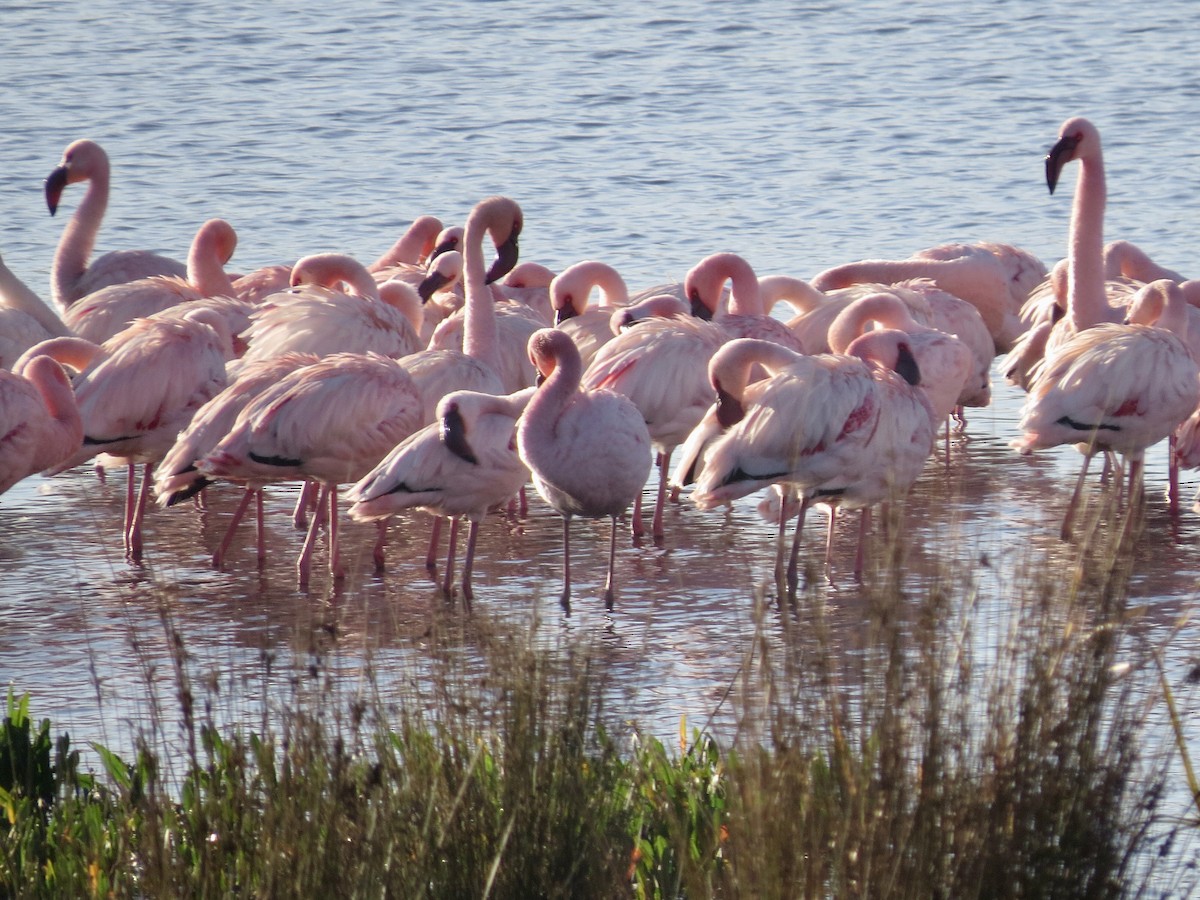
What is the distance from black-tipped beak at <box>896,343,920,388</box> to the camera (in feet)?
23.6

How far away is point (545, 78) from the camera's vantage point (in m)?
21.5

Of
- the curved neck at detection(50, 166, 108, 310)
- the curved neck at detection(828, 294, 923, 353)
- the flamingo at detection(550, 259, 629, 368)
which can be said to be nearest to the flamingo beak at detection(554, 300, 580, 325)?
the flamingo at detection(550, 259, 629, 368)

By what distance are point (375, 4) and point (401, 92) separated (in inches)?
199

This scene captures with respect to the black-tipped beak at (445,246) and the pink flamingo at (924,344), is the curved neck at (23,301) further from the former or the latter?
the pink flamingo at (924,344)

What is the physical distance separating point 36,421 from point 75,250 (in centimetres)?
426

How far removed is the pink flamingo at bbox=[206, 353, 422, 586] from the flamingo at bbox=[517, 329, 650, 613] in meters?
0.68

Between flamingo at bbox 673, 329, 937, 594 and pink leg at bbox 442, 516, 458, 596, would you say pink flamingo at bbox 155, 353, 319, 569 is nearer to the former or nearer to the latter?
pink leg at bbox 442, 516, 458, 596

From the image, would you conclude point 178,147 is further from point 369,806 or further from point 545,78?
point 369,806

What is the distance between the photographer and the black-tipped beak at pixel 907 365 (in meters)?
7.20

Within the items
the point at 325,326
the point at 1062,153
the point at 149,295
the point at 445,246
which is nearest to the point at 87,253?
the point at 149,295

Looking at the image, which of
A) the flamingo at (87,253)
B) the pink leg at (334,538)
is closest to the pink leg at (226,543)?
the pink leg at (334,538)

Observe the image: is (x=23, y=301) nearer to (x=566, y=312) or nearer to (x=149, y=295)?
(x=149, y=295)

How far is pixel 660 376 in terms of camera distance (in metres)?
7.58

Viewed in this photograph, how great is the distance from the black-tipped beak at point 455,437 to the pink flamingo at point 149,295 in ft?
10.3
